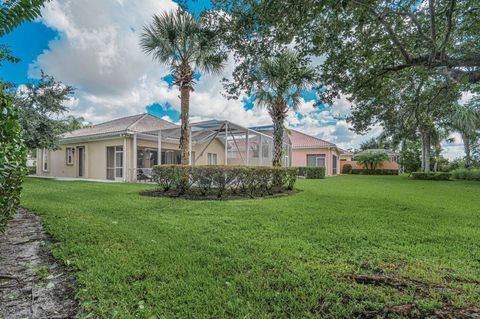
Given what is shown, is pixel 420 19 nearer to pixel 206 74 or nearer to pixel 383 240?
pixel 383 240

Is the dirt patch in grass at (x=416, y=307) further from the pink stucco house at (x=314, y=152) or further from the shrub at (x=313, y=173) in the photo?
the pink stucco house at (x=314, y=152)

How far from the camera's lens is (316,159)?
29625 millimetres

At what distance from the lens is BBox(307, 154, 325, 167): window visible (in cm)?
2928

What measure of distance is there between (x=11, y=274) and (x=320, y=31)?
592 cm

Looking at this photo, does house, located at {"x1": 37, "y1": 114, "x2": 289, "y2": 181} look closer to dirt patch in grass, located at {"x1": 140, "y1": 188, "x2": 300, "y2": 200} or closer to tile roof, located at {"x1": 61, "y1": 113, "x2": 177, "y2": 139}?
tile roof, located at {"x1": 61, "y1": 113, "x2": 177, "y2": 139}

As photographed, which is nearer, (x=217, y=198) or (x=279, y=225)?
(x=279, y=225)

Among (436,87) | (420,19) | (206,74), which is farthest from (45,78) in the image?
(436,87)

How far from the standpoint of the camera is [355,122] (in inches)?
297

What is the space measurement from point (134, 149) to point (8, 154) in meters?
13.6

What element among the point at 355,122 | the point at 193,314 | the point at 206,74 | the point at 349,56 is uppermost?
the point at 206,74

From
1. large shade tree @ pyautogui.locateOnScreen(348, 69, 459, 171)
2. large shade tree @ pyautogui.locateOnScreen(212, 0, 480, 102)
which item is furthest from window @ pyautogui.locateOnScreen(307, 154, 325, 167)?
large shade tree @ pyautogui.locateOnScreen(212, 0, 480, 102)

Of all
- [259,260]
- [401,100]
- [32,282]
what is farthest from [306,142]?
[32,282]

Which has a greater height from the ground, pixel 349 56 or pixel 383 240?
pixel 349 56

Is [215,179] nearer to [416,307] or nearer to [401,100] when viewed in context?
[401,100]
